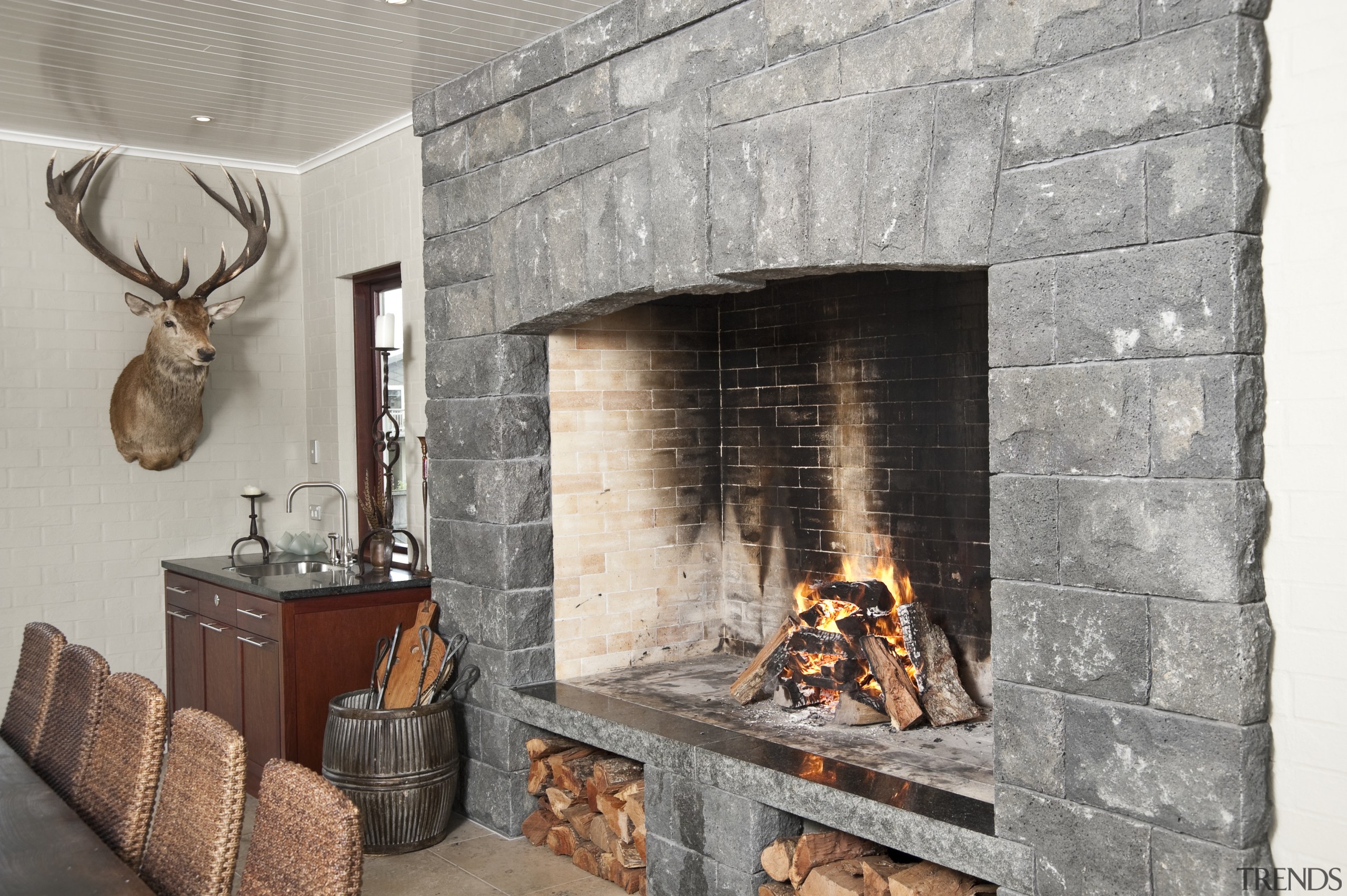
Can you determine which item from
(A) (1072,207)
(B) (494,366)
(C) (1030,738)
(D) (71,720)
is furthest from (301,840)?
(B) (494,366)

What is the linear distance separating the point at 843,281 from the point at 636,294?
90 centimetres

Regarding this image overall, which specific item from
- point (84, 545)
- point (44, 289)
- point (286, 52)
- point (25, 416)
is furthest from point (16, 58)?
point (84, 545)

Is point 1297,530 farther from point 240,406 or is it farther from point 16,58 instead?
point 240,406

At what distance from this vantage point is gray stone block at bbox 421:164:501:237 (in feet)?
13.2

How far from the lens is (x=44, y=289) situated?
5137 millimetres

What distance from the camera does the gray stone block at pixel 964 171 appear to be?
2.45 metres

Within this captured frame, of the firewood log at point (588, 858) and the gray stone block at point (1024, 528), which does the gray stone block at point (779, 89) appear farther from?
the firewood log at point (588, 858)

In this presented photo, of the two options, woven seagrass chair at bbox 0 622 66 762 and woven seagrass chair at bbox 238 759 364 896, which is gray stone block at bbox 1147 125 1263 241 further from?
woven seagrass chair at bbox 0 622 66 762

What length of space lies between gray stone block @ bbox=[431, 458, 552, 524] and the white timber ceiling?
4.73 ft

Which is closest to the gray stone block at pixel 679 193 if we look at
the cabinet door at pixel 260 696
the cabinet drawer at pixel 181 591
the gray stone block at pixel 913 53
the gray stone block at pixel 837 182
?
the gray stone block at pixel 837 182

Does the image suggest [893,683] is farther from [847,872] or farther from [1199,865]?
[1199,865]

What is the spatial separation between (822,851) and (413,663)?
1.83 m

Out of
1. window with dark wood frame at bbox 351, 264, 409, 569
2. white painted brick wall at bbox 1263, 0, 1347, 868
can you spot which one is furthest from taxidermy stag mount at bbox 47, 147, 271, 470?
white painted brick wall at bbox 1263, 0, 1347, 868

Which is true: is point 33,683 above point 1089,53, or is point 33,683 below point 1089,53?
below
